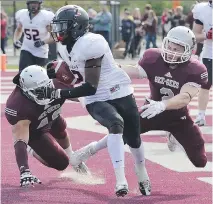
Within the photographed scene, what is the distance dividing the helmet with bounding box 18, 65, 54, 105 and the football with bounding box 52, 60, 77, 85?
28 cm

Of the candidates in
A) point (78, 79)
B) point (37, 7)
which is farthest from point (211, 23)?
point (78, 79)

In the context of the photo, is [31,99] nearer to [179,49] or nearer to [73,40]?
[73,40]

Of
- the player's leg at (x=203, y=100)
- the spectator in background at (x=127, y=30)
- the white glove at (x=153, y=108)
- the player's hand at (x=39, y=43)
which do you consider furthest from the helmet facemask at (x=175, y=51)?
the spectator in background at (x=127, y=30)

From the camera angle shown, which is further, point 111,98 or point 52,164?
point 52,164

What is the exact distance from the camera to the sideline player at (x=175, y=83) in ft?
18.8

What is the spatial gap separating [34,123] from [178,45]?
4.02 ft

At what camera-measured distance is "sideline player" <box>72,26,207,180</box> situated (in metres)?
5.73

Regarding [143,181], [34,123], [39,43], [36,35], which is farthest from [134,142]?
[36,35]

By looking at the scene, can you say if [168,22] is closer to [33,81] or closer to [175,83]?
[175,83]

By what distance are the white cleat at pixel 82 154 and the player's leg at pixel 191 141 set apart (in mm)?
687

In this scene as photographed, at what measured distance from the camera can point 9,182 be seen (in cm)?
584

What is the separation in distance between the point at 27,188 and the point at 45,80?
2.59 feet

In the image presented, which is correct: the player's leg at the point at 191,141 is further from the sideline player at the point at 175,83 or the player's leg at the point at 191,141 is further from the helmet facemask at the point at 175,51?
the helmet facemask at the point at 175,51

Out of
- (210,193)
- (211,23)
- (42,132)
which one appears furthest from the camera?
(211,23)
